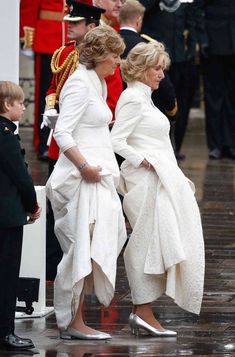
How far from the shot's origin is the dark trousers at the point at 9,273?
26.0ft

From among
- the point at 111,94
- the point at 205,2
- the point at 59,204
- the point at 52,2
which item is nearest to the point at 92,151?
the point at 59,204

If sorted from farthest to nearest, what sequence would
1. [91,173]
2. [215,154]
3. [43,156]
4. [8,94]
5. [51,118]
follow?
[215,154] → [43,156] → [51,118] → [91,173] → [8,94]

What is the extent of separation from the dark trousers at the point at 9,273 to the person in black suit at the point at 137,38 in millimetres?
3620

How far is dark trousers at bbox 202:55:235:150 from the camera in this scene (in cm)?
1638

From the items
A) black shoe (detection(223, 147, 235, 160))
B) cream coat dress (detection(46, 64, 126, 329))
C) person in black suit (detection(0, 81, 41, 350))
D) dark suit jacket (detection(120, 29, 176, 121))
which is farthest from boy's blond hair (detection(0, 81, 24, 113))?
black shoe (detection(223, 147, 235, 160))

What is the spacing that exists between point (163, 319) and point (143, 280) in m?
0.49

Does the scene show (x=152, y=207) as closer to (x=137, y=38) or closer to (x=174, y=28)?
(x=137, y=38)

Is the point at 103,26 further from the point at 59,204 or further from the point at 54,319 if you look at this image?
the point at 54,319

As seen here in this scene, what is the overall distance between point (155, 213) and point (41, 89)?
6988 millimetres

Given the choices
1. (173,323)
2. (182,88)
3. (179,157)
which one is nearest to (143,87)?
(173,323)

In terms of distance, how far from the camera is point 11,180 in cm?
784

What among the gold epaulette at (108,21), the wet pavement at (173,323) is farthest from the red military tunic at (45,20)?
the wet pavement at (173,323)

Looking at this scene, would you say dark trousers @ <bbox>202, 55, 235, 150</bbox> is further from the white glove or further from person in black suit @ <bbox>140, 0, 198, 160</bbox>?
the white glove

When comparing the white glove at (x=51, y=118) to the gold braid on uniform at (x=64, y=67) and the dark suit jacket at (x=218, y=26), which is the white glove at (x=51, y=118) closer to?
the gold braid on uniform at (x=64, y=67)
